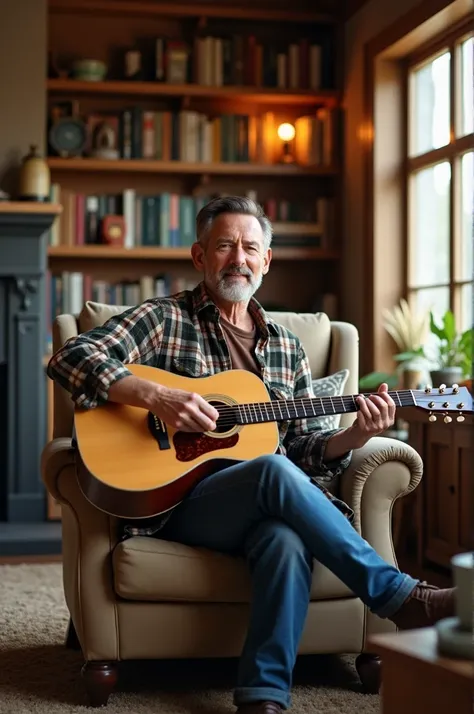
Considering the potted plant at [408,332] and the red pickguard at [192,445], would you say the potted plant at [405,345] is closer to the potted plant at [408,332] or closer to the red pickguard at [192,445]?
the potted plant at [408,332]

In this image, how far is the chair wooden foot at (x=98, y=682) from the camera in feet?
7.11

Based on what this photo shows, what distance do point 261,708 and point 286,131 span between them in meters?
3.61

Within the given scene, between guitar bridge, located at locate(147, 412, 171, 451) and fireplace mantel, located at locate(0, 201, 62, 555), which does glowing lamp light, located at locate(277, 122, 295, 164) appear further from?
guitar bridge, located at locate(147, 412, 171, 451)

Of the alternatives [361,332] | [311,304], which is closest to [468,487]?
[361,332]

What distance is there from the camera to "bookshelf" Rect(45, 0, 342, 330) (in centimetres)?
482

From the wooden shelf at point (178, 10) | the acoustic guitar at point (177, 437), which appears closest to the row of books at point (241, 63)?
the wooden shelf at point (178, 10)

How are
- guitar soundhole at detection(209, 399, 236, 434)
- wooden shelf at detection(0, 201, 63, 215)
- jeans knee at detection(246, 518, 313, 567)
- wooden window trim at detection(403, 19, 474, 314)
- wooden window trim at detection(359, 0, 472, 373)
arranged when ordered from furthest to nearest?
wooden window trim at detection(359, 0, 472, 373), wooden shelf at detection(0, 201, 63, 215), wooden window trim at detection(403, 19, 474, 314), guitar soundhole at detection(209, 399, 236, 434), jeans knee at detection(246, 518, 313, 567)

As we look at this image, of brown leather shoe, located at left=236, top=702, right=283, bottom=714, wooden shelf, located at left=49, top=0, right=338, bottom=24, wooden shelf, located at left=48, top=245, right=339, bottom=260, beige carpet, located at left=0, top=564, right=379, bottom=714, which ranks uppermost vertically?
wooden shelf, located at left=49, top=0, right=338, bottom=24

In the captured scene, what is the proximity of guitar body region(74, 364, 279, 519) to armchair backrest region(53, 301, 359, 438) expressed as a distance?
457mm

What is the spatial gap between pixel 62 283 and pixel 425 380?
1.81 metres

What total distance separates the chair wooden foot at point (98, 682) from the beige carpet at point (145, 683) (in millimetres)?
28

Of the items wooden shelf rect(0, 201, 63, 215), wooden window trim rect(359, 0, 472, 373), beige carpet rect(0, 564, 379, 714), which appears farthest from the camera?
wooden window trim rect(359, 0, 472, 373)

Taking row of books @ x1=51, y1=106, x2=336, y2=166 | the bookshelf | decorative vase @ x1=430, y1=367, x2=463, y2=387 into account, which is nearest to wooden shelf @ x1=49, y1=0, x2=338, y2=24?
the bookshelf

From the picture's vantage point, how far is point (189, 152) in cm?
487
